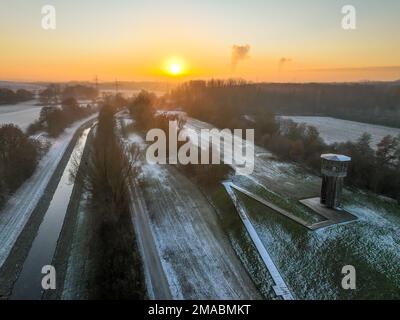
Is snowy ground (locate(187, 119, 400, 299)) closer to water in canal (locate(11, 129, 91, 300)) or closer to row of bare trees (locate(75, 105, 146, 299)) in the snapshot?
row of bare trees (locate(75, 105, 146, 299))

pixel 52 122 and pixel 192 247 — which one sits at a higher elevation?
pixel 52 122

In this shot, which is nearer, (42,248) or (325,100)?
(42,248)

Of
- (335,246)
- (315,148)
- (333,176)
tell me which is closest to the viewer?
(335,246)

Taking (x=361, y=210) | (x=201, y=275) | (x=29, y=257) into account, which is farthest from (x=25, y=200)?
(x=361, y=210)

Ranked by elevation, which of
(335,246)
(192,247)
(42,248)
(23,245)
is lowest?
(42,248)

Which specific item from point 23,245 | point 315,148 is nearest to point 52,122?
point 23,245

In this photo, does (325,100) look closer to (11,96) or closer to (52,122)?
(52,122)

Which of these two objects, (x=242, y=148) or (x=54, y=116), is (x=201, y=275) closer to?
(x=242, y=148)

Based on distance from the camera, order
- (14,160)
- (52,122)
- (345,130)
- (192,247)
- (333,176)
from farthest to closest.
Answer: (345,130), (52,122), (14,160), (333,176), (192,247)
